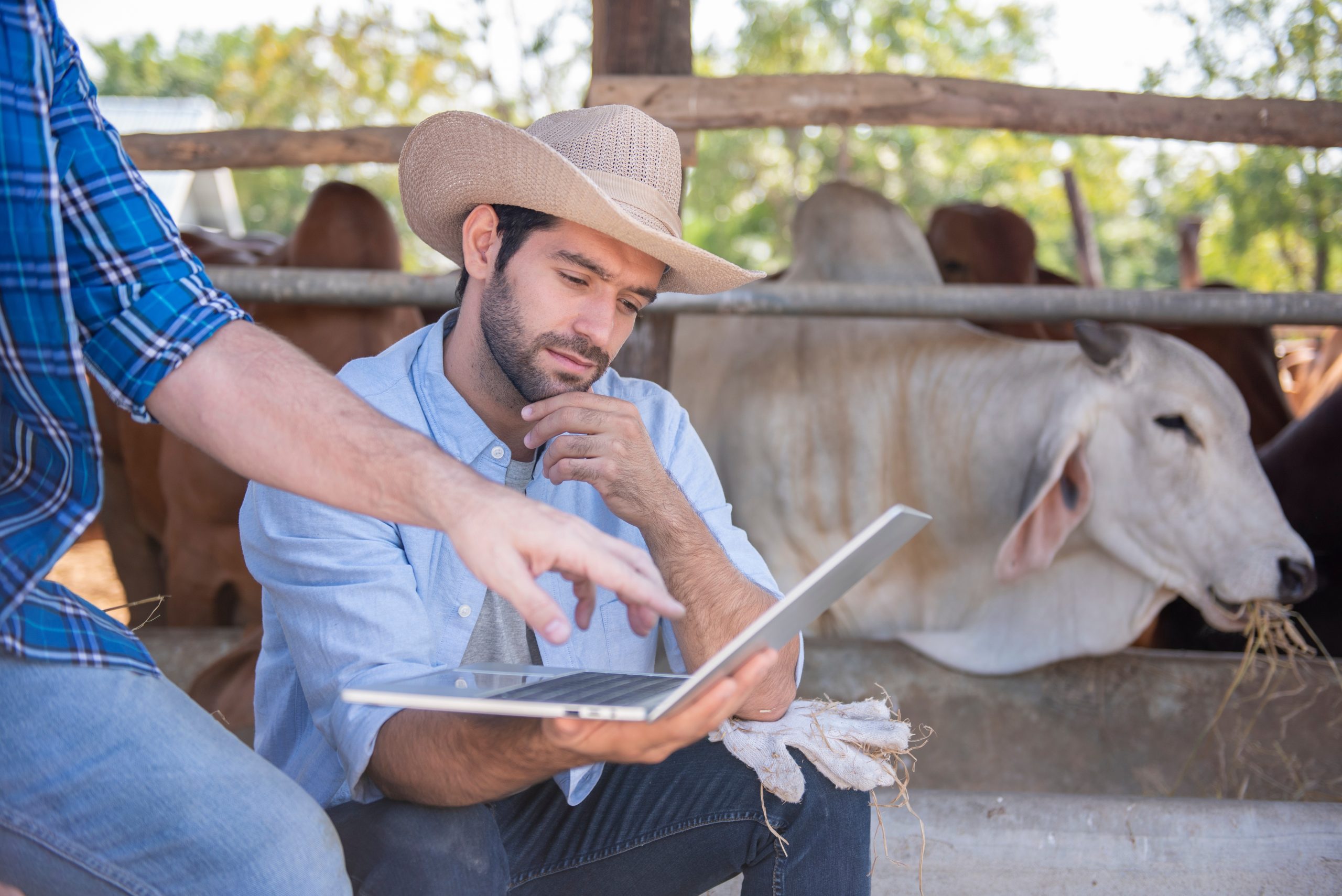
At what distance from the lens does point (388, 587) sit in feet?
4.55

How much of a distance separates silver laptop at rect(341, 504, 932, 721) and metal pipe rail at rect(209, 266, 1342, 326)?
5.72 ft

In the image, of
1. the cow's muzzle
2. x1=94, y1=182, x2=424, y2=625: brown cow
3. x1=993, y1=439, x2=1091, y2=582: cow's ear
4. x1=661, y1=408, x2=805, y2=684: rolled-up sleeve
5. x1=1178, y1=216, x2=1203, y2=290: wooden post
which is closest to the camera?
x1=661, y1=408, x2=805, y2=684: rolled-up sleeve

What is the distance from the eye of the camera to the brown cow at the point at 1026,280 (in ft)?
14.6

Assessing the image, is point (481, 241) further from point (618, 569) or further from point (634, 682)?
point (618, 569)

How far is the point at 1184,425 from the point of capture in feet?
9.82

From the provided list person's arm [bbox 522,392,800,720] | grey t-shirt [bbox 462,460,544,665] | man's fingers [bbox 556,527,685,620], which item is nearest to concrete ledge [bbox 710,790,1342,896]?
person's arm [bbox 522,392,800,720]

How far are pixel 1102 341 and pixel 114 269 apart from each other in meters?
2.50

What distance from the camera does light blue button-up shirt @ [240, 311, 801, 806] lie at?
136 cm

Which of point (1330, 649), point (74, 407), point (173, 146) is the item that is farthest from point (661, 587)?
point (1330, 649)

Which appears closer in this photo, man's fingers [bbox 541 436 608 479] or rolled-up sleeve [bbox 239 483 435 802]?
rolled-up sleeve [bbox 239 483 435 802]

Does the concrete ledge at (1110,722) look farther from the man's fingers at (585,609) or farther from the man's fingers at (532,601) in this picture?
the man's fingers at (532,601)

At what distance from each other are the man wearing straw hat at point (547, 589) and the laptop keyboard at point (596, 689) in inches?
1.2

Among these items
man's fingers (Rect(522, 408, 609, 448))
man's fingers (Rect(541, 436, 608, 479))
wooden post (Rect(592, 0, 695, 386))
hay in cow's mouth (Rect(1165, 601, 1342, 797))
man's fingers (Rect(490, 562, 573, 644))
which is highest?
wooden post (Rect(592, 0, 695, 386))

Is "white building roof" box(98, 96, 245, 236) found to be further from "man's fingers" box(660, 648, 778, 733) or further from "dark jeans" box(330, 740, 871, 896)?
"man's fingers" box(660, 648, 778, 733)
